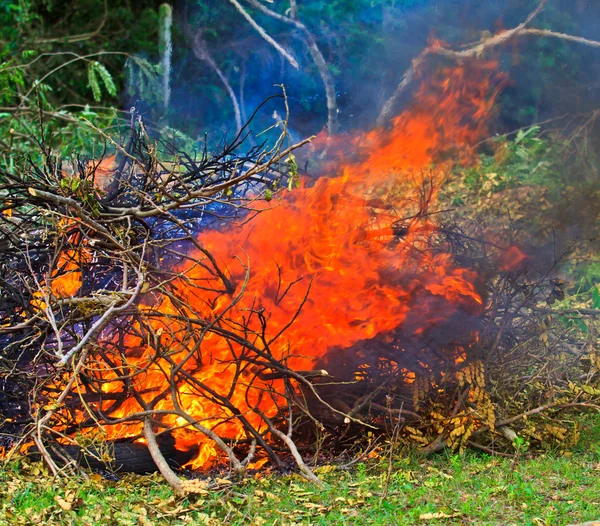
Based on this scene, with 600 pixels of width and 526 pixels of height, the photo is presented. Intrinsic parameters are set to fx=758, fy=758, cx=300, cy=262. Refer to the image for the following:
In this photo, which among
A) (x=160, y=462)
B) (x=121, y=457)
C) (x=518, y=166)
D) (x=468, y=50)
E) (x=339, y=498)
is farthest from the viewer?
(x=468, y=50)

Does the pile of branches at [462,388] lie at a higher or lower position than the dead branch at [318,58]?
lower

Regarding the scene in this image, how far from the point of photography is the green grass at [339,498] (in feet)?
12.5

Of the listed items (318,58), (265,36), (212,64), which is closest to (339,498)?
(318,58)

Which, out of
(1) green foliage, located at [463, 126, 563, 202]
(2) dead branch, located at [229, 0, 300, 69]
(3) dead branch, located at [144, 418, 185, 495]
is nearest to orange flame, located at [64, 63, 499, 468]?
(3) dead branch, located at [144, 418, 185, 495]

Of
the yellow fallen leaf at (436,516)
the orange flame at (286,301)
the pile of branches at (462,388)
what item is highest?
the orange flame at (286,301)

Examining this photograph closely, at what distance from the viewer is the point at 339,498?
4102 millimetres

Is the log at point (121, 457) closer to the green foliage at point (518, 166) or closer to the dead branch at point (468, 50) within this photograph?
the dead branch at point (468, 50)

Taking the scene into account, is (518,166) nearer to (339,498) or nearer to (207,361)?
(207,361)

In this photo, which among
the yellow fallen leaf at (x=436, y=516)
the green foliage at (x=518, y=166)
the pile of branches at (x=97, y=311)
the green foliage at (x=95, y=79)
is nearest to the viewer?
the yellow fallen leaf at (x=436, y=516)

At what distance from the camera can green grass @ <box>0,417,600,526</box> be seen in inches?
150

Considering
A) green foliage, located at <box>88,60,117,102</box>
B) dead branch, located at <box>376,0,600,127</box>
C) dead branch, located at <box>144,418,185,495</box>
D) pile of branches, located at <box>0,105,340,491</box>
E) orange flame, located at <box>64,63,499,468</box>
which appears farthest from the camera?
green foliage, located at <box>88,60,117,102</box>

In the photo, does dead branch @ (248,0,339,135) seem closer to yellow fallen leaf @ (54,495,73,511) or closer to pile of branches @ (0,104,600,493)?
pile of branches @ (0,104,600,493)

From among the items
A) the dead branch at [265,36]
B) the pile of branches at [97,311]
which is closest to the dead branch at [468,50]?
the dead branch at [265,36]

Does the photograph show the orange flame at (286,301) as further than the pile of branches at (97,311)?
Yes
